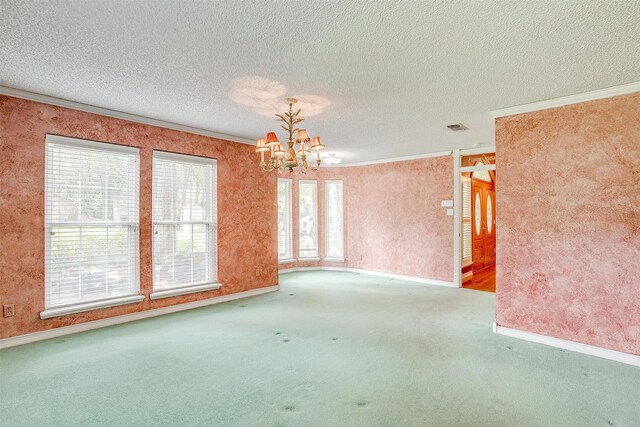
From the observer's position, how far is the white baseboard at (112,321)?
341 cm

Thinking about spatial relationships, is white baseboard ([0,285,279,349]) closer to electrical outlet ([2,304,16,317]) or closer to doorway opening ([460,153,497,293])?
electrical outlet ([2,304,16,317])

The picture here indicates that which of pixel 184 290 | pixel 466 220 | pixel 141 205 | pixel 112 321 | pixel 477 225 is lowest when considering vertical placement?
pixel 112 321

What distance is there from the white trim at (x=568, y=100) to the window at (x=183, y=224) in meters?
3.98

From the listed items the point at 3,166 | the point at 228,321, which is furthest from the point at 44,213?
the point at 228,321

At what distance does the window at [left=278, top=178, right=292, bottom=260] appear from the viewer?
782cm

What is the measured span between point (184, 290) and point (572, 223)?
15.6 feet

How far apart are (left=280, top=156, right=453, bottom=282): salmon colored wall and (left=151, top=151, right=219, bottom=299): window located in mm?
2937

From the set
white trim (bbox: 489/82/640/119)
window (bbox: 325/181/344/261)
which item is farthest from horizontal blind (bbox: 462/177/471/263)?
white trim (bbox: 489/82/640/119)

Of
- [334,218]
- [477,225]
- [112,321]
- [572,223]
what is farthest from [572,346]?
[334,218]

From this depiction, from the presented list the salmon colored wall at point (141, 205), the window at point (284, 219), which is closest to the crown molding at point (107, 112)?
the salmon colored wall at point (141, 205)

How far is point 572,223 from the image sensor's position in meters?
3.35

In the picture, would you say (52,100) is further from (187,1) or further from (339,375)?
(339,375)

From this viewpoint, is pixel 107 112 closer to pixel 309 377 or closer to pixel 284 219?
pixel 309 377

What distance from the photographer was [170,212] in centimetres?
462
